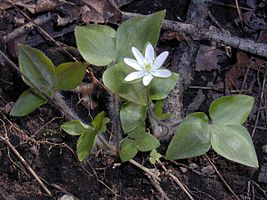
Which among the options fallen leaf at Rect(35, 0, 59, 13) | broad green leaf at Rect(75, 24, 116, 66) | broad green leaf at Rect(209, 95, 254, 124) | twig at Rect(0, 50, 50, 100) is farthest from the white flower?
fallen leaf at Rect(35, 0, 59, 13)

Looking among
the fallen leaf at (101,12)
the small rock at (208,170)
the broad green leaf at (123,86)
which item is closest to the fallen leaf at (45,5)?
the fallen leaf at (101,12)

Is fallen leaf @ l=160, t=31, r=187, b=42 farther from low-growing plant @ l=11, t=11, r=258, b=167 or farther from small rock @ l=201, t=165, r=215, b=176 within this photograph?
small rock @ l=201, t=165, r=215, b=176

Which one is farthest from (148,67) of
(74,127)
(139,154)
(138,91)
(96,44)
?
(139,154)

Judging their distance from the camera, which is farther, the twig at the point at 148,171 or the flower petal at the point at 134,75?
the twig at the point at 148,171

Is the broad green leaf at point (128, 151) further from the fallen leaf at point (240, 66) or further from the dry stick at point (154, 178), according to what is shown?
the fallen leaf at point (240, 66)

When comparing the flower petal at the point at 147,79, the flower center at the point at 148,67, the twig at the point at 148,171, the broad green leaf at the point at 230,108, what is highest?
the flower center at the point at 148,67

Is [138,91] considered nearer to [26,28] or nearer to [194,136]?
[194,136]
